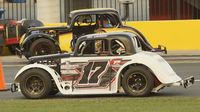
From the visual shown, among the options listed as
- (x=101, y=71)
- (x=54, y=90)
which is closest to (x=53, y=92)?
(x=54, y=90)

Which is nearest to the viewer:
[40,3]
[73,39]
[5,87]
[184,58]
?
[5,87]

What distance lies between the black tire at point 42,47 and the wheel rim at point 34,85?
32.4ft

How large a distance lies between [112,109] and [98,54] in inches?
95.2

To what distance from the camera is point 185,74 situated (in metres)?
18.8

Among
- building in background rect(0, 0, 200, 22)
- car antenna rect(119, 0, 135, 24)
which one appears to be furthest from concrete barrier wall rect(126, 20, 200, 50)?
building in background rect(0, 0, 200, 22)

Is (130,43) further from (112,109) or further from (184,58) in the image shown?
(184,58)

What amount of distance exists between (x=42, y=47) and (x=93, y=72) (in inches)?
423

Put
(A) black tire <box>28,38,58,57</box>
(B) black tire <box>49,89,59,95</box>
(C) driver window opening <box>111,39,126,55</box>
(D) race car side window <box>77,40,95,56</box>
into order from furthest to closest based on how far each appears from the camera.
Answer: (A) black tire <box>28,38,58,57</box>, (B) black tire <box>49,89,59,95</box>, (D) race car side window <box>77,40,95,56</box>, (C) driver window opening <box>111,39,126,55</box>

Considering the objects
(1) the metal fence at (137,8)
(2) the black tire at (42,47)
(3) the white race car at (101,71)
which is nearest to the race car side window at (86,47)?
(3) the white race car at (101,71)

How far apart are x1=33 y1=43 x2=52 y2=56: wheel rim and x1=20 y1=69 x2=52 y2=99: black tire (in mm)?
10085

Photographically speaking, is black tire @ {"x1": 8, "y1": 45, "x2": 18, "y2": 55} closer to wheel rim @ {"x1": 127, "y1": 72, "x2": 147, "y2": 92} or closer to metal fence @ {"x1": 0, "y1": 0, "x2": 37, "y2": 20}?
metal fence @ {"x1": 0, "y1": 0, "x2": 37, "y2": 20}

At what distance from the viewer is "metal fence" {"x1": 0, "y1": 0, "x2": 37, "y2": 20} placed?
32.1 m

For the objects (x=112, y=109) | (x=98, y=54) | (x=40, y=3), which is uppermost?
(x=40, y=3)

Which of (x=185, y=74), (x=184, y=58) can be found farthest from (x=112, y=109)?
(x=184, y=58)
